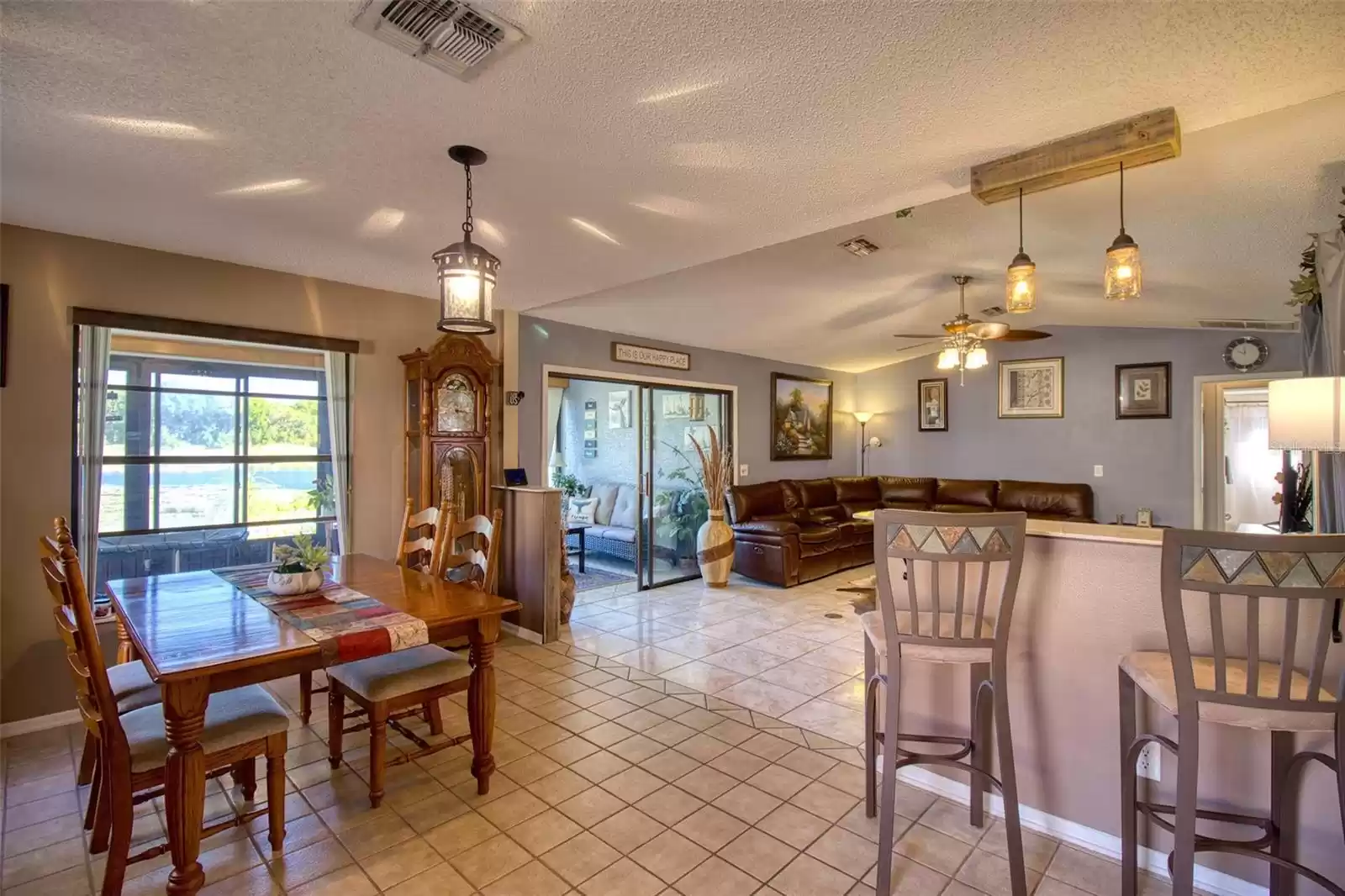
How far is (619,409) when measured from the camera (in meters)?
5.80

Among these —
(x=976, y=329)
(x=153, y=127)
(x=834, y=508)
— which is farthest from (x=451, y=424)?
(x=834, y=508)

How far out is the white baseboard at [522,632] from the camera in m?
4.28

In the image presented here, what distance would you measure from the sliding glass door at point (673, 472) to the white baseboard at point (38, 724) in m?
3.85

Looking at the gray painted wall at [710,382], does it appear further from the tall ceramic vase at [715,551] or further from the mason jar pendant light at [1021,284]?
the mason jar pendant light at [1021,284]

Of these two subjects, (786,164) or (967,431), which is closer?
(786,164)

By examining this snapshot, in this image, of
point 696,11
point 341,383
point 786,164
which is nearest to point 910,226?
point 786,164

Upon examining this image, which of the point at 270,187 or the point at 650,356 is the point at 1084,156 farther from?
the point at 650,356

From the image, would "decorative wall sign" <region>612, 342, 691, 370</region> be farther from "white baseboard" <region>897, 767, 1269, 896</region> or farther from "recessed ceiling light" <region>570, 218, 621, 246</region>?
"white baseboard" <region>897, 767, 1269, 896</region>

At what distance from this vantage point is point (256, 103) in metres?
1.88

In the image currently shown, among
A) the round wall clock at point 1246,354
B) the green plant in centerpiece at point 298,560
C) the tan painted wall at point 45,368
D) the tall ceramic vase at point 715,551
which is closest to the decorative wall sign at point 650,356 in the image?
the tall ceramic vase at point 715,551

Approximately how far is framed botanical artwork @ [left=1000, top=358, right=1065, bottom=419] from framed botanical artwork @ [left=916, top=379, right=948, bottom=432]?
0.63 m

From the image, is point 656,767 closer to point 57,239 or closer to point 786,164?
point 786,164

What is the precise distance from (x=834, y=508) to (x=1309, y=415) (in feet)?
18.1

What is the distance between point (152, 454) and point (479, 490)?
1.76 m
